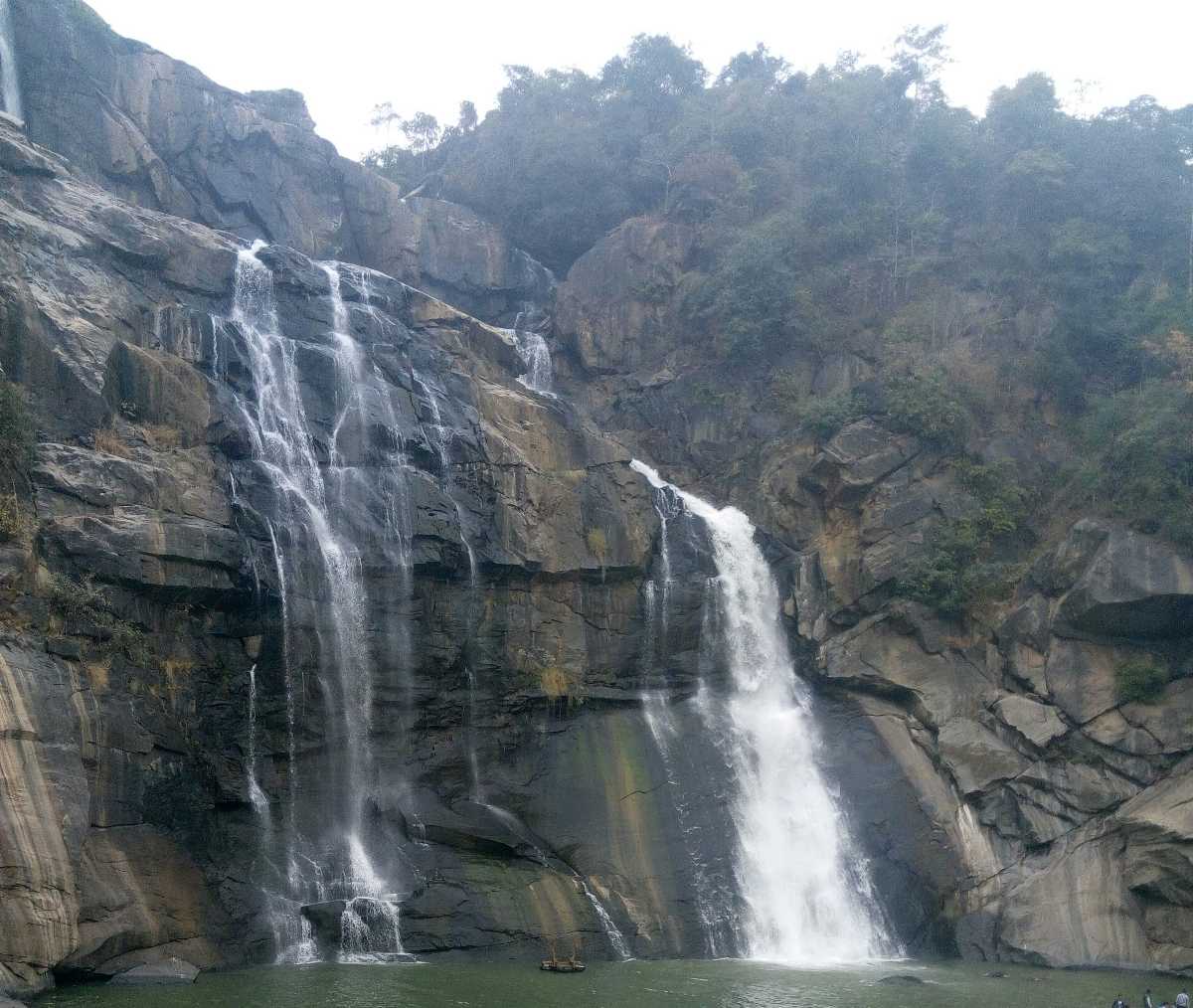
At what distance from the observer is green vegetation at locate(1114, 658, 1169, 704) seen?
2564cm

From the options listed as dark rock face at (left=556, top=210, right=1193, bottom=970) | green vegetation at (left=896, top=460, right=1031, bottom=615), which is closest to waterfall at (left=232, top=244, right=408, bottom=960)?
dark rock face at (left=556, top=210, right=1193, bottom=970)

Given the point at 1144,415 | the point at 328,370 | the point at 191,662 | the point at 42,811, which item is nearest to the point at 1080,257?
the point at 1144,415

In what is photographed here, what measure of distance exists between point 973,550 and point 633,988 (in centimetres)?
1585

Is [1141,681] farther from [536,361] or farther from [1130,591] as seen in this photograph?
[536,361]

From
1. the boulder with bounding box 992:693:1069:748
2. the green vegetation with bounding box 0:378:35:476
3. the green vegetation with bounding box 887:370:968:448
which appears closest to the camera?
the green vegetation with bounding box 0:378:35:476

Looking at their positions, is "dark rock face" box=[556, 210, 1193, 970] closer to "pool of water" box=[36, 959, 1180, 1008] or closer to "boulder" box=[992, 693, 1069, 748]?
"boulder" box=[992, 693, 1069, 748]

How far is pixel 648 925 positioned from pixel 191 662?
11.2m

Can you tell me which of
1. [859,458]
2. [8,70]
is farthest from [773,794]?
[8,70]

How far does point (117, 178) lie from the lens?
35.1m

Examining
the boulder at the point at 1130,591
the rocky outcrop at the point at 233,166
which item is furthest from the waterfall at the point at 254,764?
the rocky outcrop at the point at 233,166

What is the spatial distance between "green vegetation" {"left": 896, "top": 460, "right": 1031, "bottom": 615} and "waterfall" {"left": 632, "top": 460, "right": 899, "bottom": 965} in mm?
4077

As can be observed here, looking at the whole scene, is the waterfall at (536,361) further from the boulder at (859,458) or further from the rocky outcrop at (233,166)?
the boulder at (859,458)

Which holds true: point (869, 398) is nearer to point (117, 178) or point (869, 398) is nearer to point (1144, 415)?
point (1144, 415)

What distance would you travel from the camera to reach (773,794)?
2709cm
